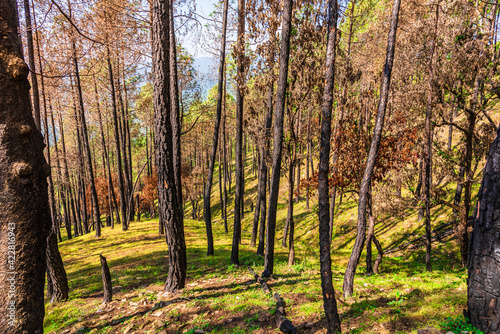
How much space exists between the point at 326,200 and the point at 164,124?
4879 mm

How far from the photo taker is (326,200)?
4535mm

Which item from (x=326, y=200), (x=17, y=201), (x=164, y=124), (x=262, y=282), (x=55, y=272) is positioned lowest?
(x=262, y=282)

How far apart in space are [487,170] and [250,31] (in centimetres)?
930

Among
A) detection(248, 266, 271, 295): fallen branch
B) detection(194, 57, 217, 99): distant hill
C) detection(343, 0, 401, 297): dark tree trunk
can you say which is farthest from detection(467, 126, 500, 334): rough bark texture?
detection(194, 57, 217, 99): distant hill

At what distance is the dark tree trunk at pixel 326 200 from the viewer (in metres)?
4.32

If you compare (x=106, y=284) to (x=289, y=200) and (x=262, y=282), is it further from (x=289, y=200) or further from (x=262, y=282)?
(x=289, y=200)

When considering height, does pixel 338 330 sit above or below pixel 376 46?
below

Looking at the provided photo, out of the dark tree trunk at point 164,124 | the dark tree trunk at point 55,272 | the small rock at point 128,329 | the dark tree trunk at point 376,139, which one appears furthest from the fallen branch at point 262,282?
the dark tree trunk at point 55,272

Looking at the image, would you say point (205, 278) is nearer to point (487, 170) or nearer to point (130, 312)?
point (130, 312)

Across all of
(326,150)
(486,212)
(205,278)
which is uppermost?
(326,150)

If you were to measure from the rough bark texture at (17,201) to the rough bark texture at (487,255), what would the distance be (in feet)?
18.7

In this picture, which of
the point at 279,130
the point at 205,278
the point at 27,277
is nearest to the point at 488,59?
the point at 279,130

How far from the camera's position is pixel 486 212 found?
310 centimetres

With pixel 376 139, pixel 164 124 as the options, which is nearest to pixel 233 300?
pixel 164 124
